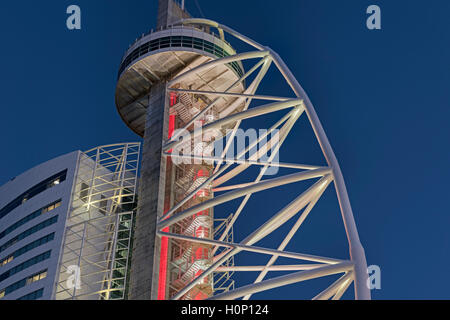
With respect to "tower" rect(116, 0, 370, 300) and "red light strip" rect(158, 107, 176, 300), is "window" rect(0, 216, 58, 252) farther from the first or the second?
"red light strip" rect(158, 107, 176, 300)

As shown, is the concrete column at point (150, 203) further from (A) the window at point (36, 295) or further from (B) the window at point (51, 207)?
(A) the window at point (36, 295)

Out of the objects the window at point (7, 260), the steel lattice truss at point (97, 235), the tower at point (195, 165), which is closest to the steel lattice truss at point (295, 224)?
the tower at point (195, 165)

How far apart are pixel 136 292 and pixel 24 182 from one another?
3514cm

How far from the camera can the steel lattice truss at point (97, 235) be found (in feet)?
182

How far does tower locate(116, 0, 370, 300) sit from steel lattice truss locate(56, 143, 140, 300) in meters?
6.41

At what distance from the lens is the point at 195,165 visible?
53.9 m

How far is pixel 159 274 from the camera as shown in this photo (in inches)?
1684

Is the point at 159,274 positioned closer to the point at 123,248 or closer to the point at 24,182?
the point at 123,248

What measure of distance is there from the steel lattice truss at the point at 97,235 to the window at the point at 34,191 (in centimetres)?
267

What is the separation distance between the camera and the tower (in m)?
38.1

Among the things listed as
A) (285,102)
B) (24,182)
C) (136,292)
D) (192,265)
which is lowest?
(136,292)

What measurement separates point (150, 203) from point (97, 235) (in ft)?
48.5
